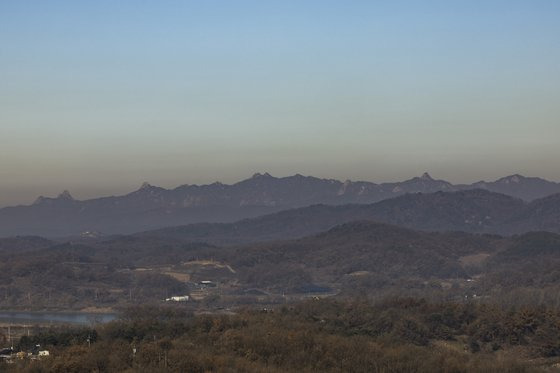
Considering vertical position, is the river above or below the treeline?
below

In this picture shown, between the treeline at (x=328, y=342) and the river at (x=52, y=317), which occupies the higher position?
the treeline at (x=328, y=342)

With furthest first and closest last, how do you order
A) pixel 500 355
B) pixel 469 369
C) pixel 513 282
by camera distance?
pixel 513 282
pixel 500 355
pixel 469 369

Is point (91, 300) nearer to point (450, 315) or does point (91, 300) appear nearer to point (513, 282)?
point (513, 282)

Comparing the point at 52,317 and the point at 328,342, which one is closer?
the point at 328,342

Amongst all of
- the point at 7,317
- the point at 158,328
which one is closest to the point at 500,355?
the point at 158,328

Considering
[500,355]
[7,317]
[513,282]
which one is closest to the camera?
[500,355]

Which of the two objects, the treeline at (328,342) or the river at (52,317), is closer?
the treeline at (328,342)

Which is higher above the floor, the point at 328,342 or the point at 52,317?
the point at 328,342

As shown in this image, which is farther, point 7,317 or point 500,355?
point 7,317
